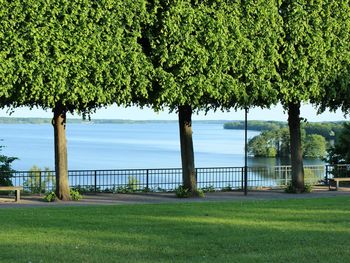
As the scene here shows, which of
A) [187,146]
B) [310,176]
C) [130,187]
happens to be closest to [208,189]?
[187,146]

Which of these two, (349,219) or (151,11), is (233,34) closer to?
(151,11)

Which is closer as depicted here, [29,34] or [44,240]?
[44,240]

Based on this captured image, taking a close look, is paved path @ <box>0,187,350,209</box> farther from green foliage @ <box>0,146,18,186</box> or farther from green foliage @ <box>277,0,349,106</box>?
green foliage @ <box>277,0,349,106</box>

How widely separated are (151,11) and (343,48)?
6761 mm

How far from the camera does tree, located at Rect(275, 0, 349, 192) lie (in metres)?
20.7

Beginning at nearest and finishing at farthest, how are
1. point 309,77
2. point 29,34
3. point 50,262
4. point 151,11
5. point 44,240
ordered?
1. point 50,262
2. point 44,240
3. point 29,34
4. point 151,11
5. point 309,77

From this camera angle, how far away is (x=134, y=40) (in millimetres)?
18953

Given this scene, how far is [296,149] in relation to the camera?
23469mm

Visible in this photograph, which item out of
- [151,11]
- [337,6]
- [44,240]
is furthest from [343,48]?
[44,240]

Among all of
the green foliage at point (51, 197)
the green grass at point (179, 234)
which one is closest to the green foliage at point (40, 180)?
the green foliage at point (51, 197)

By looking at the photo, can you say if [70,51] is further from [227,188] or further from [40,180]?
[227,188]

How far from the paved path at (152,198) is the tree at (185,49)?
3176 mm

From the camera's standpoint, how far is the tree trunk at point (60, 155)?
20.2 metres

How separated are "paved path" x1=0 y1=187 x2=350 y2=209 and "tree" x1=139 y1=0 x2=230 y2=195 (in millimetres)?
3176
